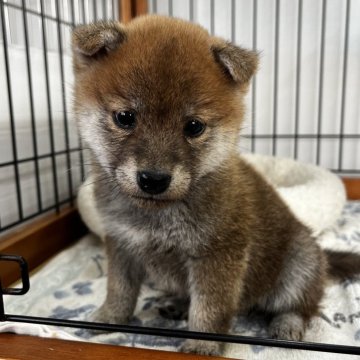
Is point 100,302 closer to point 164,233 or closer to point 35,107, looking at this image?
point 164,233

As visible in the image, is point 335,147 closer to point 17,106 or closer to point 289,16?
point 289,16

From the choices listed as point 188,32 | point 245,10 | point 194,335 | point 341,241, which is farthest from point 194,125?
point 245,10

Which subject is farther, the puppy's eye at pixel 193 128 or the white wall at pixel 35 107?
the white wall at pixel 35 107

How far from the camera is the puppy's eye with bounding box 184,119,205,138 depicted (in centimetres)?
96

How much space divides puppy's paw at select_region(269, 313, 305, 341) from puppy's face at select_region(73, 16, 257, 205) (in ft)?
1.65

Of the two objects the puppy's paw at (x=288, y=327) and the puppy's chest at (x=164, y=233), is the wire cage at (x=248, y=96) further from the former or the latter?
the puppy's paw at (x=288, y=327)

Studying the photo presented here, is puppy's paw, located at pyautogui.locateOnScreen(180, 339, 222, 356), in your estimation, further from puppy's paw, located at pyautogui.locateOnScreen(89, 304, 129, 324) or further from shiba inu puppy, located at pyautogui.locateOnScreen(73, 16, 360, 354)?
puppy's paw, located at pyautogui.locateOnScreen(89, 304, 129, 324)

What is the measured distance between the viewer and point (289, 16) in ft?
7.93

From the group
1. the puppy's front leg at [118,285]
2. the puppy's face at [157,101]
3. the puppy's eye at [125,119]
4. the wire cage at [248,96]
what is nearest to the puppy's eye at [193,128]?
the puppy's face at [157,101]

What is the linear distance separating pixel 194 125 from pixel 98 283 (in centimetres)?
83

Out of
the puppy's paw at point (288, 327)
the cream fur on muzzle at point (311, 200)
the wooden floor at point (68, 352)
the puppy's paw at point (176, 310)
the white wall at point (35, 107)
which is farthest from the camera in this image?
the cream fur on muzzle at point (311, 200)

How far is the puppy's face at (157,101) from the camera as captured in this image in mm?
910

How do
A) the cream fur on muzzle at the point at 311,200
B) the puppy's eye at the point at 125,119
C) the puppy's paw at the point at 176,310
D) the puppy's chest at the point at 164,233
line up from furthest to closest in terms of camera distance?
the cream fur on muzzle at the point at 311,200 < the puppy's paw at the point at 176,310 < the puppy's chest at the point at 164,233 < the puppy's eye at the point at 125,119

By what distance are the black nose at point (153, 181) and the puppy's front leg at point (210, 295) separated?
26 cm
